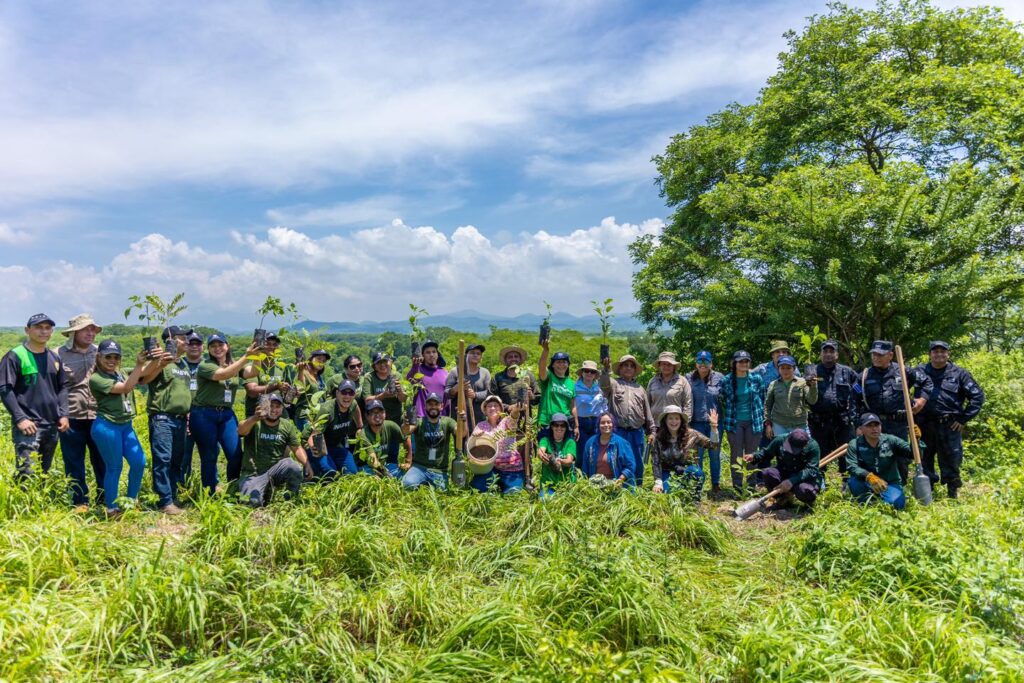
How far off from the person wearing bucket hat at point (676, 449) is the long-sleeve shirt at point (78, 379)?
5.50 meters

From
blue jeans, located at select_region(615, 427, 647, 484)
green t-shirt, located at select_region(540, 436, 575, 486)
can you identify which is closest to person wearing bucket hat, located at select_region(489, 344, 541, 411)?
green t-shirt, located at select_region(540, 436, 575, 486)

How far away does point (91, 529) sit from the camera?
186 inches

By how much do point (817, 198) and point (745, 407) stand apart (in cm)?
559

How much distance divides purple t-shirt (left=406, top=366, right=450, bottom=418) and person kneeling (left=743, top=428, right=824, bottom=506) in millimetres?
3361

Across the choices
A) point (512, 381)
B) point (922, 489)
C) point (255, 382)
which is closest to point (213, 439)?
point (255, 382)

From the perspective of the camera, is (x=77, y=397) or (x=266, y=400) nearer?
(x=77, y=397)

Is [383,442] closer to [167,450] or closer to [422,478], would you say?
[422,478]

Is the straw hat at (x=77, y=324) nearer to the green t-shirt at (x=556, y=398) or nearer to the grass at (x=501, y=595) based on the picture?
the grass at (x=501, y=595)

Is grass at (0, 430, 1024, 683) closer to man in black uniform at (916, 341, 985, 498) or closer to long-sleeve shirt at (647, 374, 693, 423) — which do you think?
man in black uniform at (916, 341, 985, 498)

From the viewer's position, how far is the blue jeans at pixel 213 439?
615 centimetres

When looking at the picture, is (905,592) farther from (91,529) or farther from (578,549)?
(91,529)

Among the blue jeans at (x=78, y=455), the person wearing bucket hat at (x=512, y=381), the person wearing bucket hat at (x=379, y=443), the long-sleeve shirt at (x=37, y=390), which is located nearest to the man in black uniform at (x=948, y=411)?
the person wearing bucket hat at (x=512, y=381)

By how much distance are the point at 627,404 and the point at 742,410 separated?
1476 millimetres

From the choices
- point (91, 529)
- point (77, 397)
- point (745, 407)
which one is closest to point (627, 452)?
point (745, 407)
